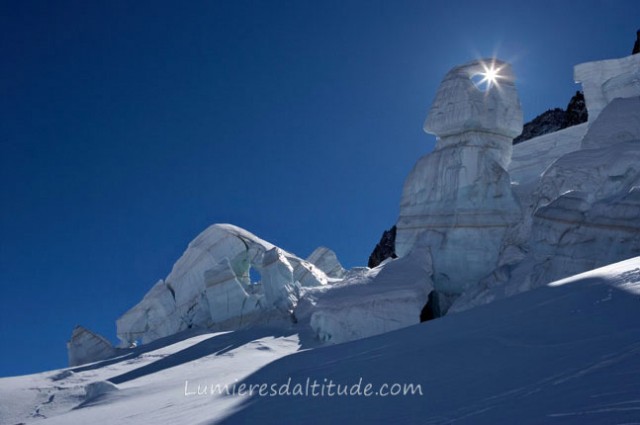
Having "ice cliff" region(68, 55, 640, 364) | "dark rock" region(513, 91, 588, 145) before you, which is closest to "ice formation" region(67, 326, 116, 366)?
"ice cliff" region(68, 55, 640, 364)

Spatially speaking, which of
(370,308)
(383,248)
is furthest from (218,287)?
(383,248)

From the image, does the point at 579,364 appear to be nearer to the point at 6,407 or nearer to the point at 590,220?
the point at 590,220

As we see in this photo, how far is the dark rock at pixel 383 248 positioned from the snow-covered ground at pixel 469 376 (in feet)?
100

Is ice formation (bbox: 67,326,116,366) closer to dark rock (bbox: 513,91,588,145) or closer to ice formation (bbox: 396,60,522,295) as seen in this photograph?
ice formation (bbox: 396,60,522,295)

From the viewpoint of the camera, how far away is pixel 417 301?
29.6 feet

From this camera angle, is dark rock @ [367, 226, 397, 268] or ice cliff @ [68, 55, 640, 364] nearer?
ice cliff @ [68, 55, 640, 364]

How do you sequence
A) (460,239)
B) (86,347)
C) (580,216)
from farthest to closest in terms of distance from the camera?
(86,347) < (460,239) < (580,216)

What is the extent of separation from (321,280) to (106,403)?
10056 mm

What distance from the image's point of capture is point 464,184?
10.7m

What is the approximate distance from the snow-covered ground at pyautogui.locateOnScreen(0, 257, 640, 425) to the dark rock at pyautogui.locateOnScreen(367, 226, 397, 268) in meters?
30.5

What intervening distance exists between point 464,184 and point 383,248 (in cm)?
2663

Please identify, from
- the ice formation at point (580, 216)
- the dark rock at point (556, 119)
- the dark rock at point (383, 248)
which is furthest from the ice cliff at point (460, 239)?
the dark rock at point (556, 119)

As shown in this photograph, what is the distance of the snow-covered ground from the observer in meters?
2.08

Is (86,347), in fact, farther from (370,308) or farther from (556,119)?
(556,119)
